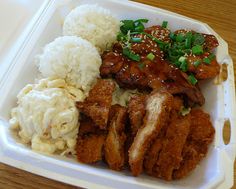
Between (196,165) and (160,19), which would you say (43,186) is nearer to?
Result: (196,165)

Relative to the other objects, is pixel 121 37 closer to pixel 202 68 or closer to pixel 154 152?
pixel 202 68

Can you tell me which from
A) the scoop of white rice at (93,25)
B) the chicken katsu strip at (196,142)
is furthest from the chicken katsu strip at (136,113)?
the scoop of white rice at (93,25)

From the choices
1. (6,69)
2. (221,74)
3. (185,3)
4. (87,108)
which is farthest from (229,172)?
(185,3)

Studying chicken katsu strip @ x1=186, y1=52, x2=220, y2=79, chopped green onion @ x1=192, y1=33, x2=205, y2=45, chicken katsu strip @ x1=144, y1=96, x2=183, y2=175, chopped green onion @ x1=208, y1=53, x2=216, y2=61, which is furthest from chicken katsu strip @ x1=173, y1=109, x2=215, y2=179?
chopped green onion @ x1=192, y1=33, x2=205, y2=45

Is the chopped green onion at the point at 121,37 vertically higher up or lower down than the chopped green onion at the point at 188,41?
lower down

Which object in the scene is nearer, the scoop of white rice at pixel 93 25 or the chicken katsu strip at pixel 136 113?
the chicken katsu strip at pixel 136 113

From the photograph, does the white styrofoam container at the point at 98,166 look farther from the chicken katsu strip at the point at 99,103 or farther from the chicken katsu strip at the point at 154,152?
the chicken katsu strip at the point at 99,103
